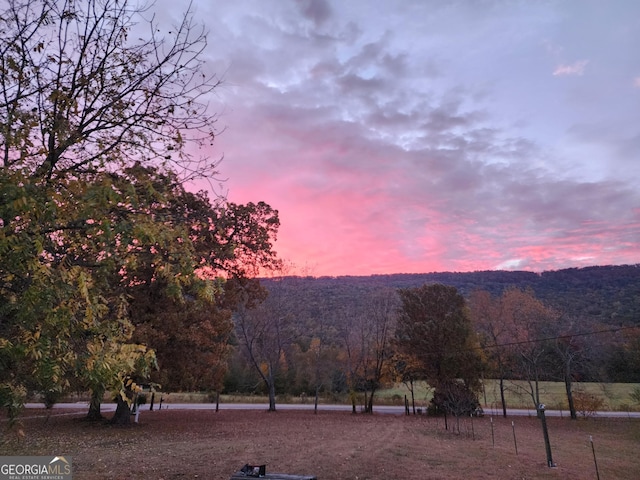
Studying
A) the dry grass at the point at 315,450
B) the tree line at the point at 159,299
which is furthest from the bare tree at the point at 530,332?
the dry grass at the point at 315,450

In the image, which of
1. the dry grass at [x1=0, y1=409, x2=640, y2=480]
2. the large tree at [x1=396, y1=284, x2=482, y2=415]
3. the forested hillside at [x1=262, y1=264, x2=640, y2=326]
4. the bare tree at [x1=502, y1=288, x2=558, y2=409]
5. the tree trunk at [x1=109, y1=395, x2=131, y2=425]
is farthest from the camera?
the forested hillside at [x1=262, y1=264, x2=640, y2=326]

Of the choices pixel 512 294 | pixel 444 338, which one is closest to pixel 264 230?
pixel 444 338

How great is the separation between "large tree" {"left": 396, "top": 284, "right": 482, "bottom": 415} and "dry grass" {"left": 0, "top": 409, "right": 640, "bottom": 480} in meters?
8.93

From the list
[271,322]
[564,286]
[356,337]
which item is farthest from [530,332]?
[564,286]

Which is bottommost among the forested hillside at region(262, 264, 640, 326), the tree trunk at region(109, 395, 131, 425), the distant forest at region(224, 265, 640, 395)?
the tree trunk at region(109, 395, 131, 425)

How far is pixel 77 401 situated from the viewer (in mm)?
34500

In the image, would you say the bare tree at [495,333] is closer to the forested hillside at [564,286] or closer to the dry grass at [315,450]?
the forested hillside at [564,286]

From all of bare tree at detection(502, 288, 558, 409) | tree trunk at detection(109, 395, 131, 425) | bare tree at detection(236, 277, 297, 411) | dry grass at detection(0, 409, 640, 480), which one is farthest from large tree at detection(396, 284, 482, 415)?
tree trunk at detection(109, 395, 131, 425)

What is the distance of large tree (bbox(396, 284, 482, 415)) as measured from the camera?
104 ft

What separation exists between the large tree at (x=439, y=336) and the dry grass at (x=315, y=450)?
29.3 feet

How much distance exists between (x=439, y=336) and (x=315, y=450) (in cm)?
2151

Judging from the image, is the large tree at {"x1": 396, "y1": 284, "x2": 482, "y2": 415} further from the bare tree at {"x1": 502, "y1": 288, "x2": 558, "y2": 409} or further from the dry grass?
the dry grass

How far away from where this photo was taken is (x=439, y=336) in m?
32.7

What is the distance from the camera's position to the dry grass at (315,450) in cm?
1063
